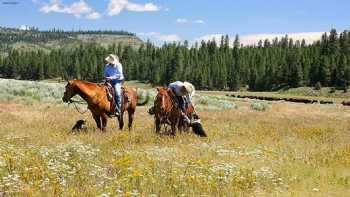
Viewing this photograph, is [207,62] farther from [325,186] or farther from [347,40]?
[325,186]

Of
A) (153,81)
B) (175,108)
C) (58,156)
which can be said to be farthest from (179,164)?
(153,81)

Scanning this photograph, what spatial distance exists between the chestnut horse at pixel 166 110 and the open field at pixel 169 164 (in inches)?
38.6

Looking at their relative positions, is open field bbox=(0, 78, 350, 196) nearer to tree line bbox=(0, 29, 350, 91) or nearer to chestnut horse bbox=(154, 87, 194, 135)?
chestnut horse bbox=(154, 87, 194, 135)

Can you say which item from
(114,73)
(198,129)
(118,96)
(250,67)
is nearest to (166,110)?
(198,129)

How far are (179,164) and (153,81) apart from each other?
157m

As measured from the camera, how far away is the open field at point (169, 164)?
9.91 m

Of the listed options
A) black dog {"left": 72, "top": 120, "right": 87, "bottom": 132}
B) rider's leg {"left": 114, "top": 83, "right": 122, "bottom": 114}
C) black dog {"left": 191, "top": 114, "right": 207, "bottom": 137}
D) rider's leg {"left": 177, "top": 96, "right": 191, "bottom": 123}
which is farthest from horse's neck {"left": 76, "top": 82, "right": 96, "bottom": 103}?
black dog {"left": 191, "top": 114, "right": 207, "bottom": 137}

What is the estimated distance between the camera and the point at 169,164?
39.5 ft

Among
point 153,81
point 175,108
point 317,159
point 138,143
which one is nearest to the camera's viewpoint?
point 317,159

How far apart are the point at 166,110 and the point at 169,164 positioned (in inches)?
269

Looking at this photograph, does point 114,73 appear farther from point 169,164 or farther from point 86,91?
point 169,164

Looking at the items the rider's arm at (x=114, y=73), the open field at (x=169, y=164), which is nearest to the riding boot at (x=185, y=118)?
the open field at (x=169, y=164)

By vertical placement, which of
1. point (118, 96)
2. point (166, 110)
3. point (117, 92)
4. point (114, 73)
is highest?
point (114, 73)

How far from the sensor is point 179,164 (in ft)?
39.1
